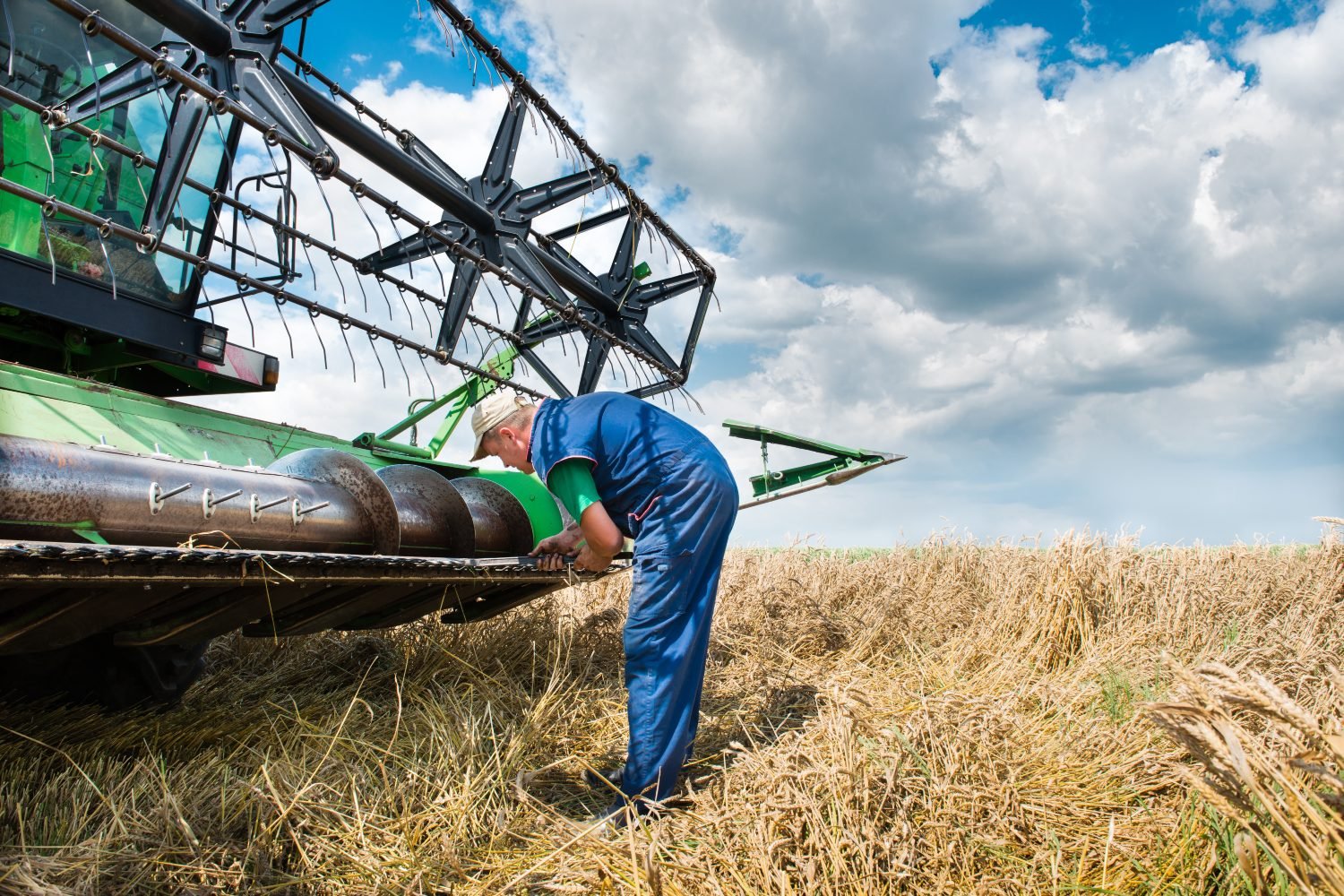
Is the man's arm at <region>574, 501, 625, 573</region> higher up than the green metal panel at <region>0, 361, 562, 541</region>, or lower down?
lower down

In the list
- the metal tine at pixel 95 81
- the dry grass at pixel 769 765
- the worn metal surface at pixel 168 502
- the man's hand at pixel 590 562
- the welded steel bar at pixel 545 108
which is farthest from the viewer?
the welded steel bar at pixel 545 108

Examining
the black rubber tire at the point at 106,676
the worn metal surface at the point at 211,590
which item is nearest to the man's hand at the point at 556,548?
the worn metal surface at the point at 211,590

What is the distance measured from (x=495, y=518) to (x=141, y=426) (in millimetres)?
1421

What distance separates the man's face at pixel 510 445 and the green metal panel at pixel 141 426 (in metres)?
1.17

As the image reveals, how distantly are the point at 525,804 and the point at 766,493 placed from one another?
369 centimetres

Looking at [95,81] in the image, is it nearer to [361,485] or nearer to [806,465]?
[361,485]

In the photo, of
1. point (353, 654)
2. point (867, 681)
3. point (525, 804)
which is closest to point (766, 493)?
point (867, 681)

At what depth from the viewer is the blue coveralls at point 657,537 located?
2.75 m

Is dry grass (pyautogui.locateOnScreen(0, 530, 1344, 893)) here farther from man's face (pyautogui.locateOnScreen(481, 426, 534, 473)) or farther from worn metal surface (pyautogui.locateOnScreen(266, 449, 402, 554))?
man's face (pyautogui.locateOnScreen(481, 426, 534, 473))

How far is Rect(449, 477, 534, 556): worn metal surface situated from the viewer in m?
3.98

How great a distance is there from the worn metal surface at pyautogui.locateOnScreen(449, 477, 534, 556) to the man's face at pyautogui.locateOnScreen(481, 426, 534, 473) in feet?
A: 2.99

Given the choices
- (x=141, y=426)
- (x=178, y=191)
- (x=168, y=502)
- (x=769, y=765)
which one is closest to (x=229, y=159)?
(x=178, y=191)

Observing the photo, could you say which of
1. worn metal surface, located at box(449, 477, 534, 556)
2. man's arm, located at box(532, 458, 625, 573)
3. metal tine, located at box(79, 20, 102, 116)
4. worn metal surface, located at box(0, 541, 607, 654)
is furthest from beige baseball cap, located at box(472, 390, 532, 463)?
metal tine, located at box(79, 20, 102, 116)

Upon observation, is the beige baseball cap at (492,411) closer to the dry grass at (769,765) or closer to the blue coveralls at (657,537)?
the blue coveralls at (657,537)
